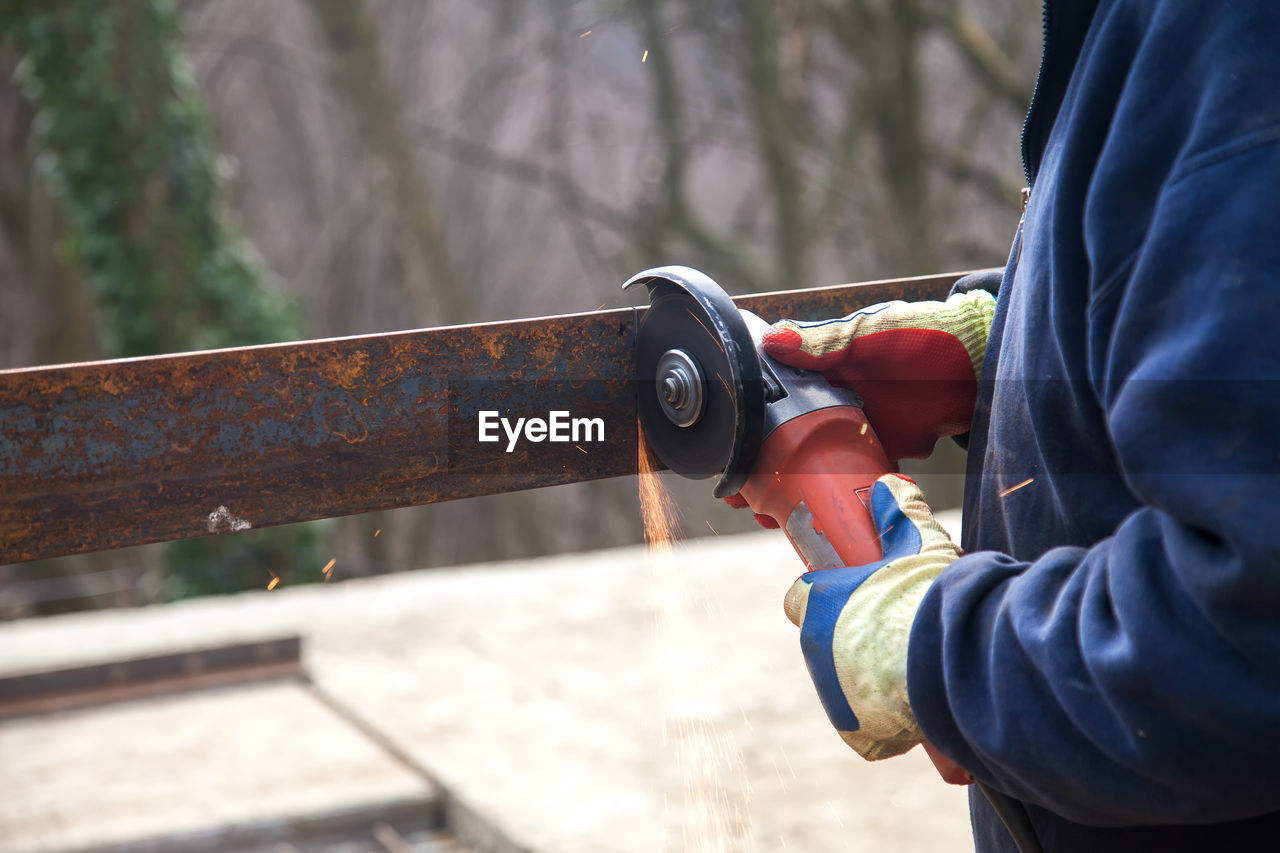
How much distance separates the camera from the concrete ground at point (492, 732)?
2682 millimetres

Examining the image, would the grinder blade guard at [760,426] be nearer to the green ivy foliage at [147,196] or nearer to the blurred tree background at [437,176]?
the blurred tree background at [437,176]

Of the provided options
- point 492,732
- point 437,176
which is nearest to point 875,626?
point 492,732

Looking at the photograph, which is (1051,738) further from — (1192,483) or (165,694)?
(165,694)

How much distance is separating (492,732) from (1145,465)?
107 inches

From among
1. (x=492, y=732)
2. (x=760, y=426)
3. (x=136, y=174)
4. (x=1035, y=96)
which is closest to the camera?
(x=1035, y=96)

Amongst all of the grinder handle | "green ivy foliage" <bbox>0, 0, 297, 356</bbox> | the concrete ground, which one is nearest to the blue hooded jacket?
the grinder handle

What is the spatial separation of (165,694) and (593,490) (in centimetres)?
1053

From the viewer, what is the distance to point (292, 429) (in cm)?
121

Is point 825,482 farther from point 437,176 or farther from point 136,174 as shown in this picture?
point 437,176

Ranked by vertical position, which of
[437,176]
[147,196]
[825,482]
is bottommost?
[437,176]

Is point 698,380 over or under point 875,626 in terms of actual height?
over

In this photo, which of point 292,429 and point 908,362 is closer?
point 292,429

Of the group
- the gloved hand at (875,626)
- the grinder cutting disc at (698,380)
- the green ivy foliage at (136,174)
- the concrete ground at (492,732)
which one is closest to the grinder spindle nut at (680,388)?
the grinder cutting disc at (698,380)

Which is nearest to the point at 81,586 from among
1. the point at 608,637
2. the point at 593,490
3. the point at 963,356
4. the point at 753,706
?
the point at 593,490
